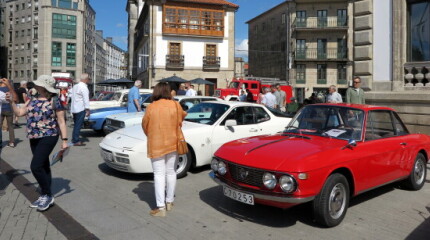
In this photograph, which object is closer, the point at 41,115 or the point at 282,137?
the point at 41,115

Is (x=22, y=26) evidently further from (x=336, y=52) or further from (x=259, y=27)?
(x=336, y=52)

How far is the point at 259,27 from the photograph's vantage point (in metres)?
47.8

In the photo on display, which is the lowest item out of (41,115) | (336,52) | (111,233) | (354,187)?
(111,233)

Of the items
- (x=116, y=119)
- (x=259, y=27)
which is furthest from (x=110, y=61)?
(x=116, y=119)

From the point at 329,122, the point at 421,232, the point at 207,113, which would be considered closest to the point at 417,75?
the point at 329,122

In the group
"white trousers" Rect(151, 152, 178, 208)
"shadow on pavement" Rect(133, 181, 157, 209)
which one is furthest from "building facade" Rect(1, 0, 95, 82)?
"white trousers" Rect(151, 152, 178, 208)

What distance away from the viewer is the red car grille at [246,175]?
4.05 meters

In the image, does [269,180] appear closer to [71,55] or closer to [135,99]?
[135,99]

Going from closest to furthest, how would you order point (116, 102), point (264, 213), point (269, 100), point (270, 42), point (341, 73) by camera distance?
1. point (264, 213)
2. point (269, 100)
3. point (116, 102)
4. point (341, 73)
5. point (270, 42)

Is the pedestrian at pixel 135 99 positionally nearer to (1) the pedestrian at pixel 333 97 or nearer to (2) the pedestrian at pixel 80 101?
(2) the pedestrian at pixel 80 101

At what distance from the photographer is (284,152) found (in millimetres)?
4230

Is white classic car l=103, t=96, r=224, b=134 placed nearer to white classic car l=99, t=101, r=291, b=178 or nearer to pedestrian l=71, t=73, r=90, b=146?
pedestrian l=71, t=73, r=90, b=146

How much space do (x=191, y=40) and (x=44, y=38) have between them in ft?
152

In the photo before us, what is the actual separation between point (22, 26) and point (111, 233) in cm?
8468
